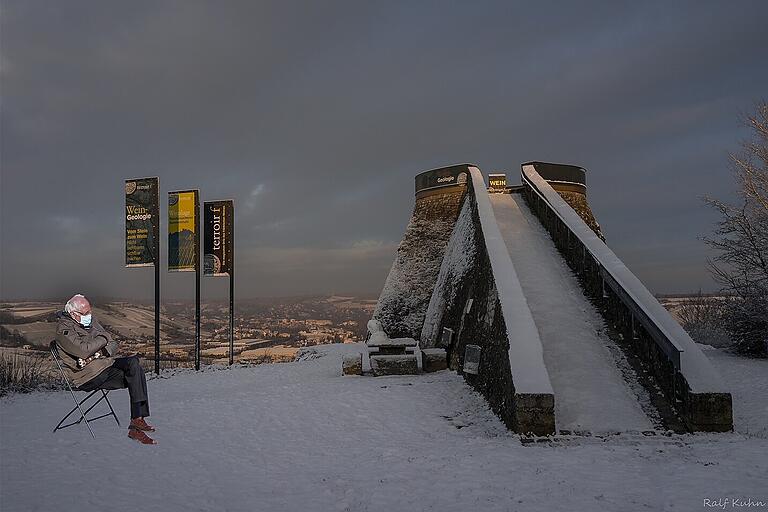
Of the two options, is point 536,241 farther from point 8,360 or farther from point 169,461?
point 8,360

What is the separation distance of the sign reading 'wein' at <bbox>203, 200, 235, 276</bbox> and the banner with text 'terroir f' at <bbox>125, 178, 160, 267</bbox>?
1.83 m

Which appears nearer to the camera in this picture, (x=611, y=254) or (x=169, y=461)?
(x=169, y=461)

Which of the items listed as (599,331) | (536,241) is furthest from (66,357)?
(536,241)

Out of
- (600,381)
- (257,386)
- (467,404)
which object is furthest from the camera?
(257,386)

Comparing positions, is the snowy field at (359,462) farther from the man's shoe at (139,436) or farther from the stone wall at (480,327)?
the stone wall at (480,327)

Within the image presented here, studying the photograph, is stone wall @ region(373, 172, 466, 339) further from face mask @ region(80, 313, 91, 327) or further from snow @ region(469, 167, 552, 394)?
face mask @ region(80, 313, 91, 327)

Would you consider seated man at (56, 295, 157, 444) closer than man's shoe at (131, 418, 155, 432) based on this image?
Yes

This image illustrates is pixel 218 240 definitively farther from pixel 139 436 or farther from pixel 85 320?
pixel 139 436

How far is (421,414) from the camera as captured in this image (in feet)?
29.5

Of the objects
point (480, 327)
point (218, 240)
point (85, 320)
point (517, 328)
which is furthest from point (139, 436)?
point (218, 240)

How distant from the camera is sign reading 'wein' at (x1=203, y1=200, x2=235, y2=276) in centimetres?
1761

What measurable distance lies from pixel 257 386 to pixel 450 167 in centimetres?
1100

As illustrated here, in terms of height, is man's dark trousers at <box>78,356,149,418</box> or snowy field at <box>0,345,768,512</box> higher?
man's dark trousers at <box>78,356,149,418</box>

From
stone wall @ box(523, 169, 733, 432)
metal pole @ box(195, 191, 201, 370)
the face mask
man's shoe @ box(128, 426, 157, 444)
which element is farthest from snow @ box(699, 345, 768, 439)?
metal pole @ box(195, 191, 201, 370)
